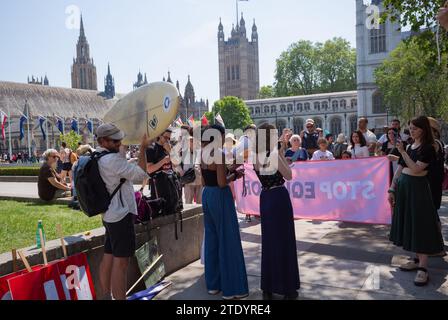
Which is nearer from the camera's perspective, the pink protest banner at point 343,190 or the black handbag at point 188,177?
the black handbag at point 188,177

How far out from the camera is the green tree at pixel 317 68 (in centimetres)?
9062

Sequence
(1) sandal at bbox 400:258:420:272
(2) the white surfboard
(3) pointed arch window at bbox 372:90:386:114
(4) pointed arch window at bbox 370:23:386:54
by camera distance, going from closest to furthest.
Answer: (2) the white surfboard, (1) sandal at bbox 400:258:420:272, (4) pointed arch window at bbox 370:23:386:54, (3) pointed arch window at bbox 372:90:386:114

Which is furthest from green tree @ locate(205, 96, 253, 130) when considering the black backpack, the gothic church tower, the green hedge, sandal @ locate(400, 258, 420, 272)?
the black backpack

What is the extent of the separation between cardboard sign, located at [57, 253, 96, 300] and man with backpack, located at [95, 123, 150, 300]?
238 millimetres

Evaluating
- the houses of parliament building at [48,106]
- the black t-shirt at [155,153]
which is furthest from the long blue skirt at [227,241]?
the houses of parliament building at [48,106]

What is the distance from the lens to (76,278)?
3848 mm

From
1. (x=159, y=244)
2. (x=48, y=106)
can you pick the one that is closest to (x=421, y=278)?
(x=159, y=244)

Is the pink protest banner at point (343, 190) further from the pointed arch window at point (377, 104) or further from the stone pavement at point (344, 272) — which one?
the pointed arch window at point (377, 104)

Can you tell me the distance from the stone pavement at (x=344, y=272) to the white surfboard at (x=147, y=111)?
6.37 feet

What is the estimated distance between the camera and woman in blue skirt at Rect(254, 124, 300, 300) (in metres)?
4.22

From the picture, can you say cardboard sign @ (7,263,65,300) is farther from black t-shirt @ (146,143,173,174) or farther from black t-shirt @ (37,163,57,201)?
black t-shirt @ (37,163,57,201)

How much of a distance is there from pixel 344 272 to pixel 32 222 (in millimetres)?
4873

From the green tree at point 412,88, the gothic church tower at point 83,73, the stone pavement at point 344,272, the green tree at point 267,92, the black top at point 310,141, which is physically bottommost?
the stone pavement at point 344,272
